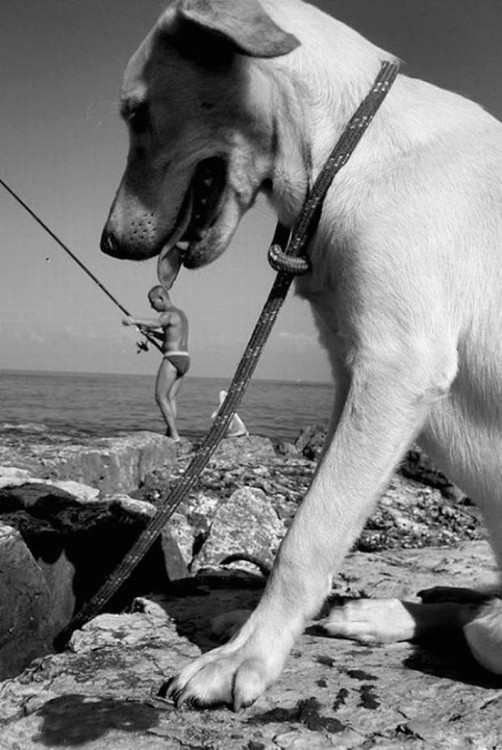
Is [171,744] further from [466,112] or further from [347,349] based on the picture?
[466,112]

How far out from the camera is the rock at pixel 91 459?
25.3 ft

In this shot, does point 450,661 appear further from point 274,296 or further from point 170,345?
point 170,345

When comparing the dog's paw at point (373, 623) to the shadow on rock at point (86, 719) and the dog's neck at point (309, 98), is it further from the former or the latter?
the dog's neck at point (309, 98)

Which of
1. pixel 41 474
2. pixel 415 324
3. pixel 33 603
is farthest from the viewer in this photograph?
pixel 41 474

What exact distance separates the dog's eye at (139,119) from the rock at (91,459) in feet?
16.1

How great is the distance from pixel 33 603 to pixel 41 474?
3960mm

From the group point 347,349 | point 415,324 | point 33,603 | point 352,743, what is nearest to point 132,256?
point 347,349

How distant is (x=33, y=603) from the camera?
364cm

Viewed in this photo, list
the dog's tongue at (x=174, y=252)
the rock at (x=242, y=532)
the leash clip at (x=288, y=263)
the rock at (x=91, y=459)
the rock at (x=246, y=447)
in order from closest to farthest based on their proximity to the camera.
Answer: the leash clip at (x=288, y=263) < the dog's tongue at (x=174, y=252) < the rock at (x=242, y=532) < the rock at (x=91, y=459) < the rock at (x=246, y=447)

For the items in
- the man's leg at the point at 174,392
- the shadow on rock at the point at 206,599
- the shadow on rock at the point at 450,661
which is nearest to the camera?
the shadow on rock at the point at 450,661

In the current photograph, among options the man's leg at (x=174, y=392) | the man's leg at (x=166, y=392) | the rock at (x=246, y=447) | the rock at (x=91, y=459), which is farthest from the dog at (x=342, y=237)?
the man's leg at (x=174, y=392)

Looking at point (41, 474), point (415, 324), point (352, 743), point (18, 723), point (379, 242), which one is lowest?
point (41, 474)

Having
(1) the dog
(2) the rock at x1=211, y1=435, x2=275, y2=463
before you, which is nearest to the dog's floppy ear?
(1) the dog

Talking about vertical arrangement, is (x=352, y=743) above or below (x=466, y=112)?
below
